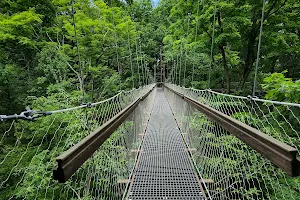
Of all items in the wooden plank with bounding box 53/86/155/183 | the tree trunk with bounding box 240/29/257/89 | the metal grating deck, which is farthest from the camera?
the tree trunk with bounding box 240/29/257/89

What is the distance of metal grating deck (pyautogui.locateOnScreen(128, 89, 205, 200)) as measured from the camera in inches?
55.7

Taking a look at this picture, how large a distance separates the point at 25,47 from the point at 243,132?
25.1 ft

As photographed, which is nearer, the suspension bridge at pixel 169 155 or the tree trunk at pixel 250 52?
the suspension bridge at pixel 169 155

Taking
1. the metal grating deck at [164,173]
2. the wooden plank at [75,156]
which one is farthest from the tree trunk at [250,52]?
the wooden plank at [75,156]

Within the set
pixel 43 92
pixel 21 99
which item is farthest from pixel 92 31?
pixel 21 99

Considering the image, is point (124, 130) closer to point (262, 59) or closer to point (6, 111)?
point (262, 59)

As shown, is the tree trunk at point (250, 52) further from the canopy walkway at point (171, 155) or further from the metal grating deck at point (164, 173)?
the metal grating deck at point (164, 173)

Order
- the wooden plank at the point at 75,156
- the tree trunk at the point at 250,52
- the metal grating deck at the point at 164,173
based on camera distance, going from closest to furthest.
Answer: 1. the wooden plank at the point at 75,156
2. the metal grating deck at the point at 164,173
3. the tree trunk at the point at 250,52

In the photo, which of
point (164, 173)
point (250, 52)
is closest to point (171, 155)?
point (164, 173)

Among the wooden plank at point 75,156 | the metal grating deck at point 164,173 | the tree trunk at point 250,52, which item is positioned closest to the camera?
the wooden plank at point 75,156

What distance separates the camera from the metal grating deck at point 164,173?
4.64 ft

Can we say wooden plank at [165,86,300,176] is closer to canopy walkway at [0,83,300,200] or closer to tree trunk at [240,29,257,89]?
canopy walkway at [0,83,300,200]

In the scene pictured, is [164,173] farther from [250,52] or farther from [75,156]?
[250,52]

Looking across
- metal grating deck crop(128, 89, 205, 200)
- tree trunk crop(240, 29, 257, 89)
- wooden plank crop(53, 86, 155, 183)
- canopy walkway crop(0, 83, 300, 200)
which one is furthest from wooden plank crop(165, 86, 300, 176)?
tree trunk crop(240, 29, 257, 89)
